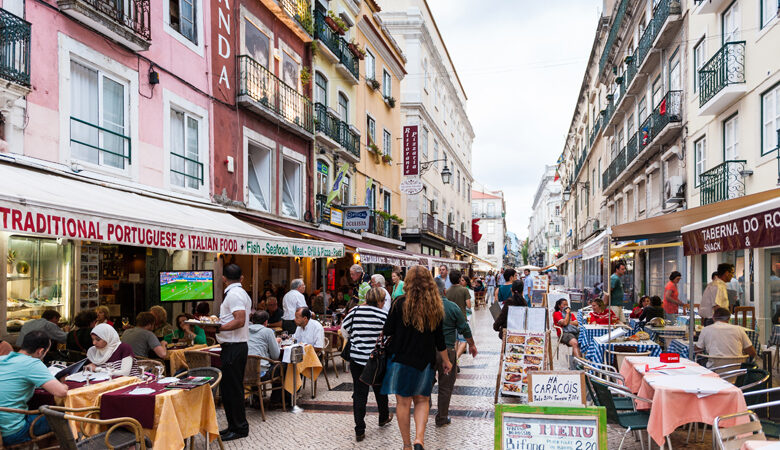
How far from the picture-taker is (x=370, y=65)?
23.8m

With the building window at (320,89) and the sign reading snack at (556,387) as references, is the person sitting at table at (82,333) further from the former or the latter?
the building window at (320,89)

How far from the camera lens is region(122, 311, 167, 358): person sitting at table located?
6.81 m

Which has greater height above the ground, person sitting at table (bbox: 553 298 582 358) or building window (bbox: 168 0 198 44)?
building window (bbox: 168 0 198 44)

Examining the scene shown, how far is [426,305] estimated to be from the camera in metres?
5.45

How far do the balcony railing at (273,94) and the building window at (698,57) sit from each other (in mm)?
11387

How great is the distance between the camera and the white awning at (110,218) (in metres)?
4.78

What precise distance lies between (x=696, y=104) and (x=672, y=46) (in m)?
3.63

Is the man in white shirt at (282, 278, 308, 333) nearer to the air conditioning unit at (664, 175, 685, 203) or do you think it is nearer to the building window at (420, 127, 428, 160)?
the air conditioning unit at (664, 175, 685, 203)

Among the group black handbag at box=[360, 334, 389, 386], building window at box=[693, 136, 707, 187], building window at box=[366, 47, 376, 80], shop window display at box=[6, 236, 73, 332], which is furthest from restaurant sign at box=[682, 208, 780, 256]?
building window at box=[366, 47, 376, 80]

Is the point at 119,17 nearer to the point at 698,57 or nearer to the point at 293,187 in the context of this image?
the point at 293,187

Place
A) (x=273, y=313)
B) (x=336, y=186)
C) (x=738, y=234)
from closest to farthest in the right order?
(x=738, y=234)
(x=273, y=313)
(x=336, y=186)

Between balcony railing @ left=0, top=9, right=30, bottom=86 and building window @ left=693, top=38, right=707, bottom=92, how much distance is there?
15813mm

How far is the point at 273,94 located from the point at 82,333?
8.84 m

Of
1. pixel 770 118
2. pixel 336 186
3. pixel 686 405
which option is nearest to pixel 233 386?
pixel 686 405
